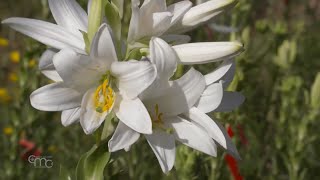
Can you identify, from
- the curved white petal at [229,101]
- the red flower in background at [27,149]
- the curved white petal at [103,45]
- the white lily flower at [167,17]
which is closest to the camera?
the curved white petal at [103,45]

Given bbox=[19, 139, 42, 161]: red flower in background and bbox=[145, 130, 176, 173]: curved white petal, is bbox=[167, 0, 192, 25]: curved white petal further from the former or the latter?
bbox=[19, 139, 42, 161]: red flower in background

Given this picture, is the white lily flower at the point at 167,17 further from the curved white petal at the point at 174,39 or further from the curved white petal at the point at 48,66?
the curved white petal at the point at 48,66

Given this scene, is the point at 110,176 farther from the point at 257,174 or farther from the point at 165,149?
the point at 257,174

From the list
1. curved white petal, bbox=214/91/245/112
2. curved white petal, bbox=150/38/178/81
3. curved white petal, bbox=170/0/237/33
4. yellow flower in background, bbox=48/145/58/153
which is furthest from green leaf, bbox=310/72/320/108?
yellow flower in background, bbox=48/145/58/153

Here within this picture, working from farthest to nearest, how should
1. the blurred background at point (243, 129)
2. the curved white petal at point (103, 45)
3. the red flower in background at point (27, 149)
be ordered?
the red flower in background at point (27, 149) < the blurred background at point (243, 129) < the curved white petal at point (103, 45)

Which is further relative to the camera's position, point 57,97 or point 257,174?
point 257,174

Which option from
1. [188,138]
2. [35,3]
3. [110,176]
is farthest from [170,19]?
[35,3]

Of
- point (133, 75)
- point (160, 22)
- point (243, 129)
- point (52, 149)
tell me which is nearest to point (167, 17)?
point (160, 22)

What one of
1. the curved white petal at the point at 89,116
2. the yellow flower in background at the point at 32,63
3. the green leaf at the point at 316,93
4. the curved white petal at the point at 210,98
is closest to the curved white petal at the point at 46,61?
the curved white petal at the point at 89,116
